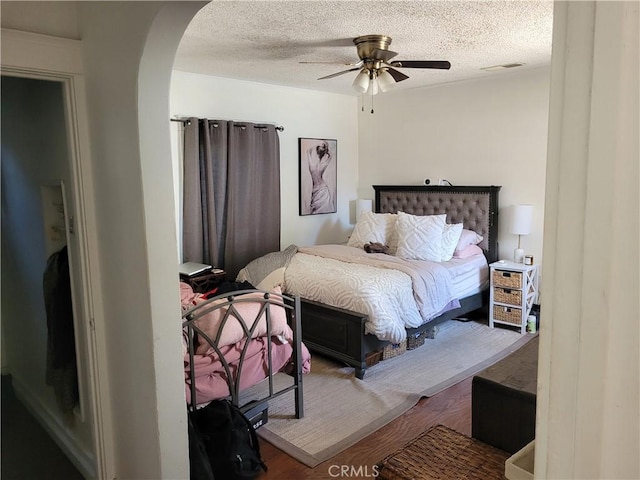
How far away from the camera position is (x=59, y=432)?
2.78 m

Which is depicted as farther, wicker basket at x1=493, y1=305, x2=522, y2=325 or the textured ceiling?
wicker basket at x1=493, y1=305, x2=522, y2=325

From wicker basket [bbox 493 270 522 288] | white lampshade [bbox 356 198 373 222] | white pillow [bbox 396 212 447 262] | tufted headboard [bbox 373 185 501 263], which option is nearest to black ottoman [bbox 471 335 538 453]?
white pillow [bbox 396 212 447 262]

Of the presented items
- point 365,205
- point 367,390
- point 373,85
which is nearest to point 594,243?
point 367,390

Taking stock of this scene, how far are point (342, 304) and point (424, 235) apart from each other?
4.63 ft

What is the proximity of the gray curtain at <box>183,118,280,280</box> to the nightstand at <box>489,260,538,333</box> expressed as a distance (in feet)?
7.83

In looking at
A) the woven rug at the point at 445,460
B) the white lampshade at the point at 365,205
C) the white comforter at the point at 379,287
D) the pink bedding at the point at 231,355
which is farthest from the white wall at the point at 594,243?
the white lampshade at the point at 365,205

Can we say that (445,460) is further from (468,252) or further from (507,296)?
(468,252)

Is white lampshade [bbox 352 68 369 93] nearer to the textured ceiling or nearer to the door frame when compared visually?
the textured ceiling

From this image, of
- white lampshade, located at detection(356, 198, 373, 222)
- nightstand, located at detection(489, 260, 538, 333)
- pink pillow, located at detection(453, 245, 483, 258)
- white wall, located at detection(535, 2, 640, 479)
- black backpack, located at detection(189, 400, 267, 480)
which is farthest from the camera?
white lampshade, located at detection(356, 198, 373, 222)

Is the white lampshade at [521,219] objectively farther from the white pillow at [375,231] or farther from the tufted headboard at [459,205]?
the white pillow at [375,231]

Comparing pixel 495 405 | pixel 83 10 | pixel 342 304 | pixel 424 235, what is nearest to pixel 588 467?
pixel 495 405

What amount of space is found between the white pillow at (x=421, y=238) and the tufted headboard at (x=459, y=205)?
0.45m

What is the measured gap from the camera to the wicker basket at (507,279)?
4.55m

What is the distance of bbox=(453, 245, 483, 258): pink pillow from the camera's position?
15.7 feet
